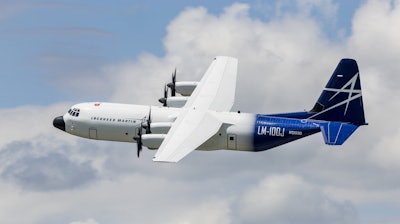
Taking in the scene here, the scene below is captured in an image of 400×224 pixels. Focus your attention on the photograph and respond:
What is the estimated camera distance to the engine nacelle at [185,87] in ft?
299

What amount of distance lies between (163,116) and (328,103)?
15.2 metres

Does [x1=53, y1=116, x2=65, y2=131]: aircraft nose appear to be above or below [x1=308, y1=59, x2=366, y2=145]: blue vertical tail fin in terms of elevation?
below

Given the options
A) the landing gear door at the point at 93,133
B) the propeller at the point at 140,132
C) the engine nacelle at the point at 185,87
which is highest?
the engine nacelle at the point at 185,87

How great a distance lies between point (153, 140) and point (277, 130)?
Result: 1197 centimetres

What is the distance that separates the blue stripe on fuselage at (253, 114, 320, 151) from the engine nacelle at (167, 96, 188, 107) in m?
9.22

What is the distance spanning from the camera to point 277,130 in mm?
82000

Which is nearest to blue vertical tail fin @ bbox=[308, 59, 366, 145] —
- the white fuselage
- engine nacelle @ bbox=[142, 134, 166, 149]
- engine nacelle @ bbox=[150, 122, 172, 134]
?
the white fuselage

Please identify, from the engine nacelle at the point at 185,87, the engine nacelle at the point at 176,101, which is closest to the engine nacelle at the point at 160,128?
the engine nacelle at the point at 176,101

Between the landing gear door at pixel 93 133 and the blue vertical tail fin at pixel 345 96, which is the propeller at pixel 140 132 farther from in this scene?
the blue vertical tail fin at pixel 345 96

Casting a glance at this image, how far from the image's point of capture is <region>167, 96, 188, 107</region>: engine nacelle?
88794 mm

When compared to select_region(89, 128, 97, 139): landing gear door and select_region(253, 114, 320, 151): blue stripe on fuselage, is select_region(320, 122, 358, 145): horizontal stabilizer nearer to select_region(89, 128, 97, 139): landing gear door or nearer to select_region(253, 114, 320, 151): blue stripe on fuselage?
select_region(253, 114, 320, 151): blue stripe on fuselage

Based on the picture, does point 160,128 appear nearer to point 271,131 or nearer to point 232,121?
point 232,121

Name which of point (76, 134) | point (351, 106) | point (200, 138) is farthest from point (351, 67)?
point (76, 134)

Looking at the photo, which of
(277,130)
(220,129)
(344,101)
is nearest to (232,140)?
(220,129)
